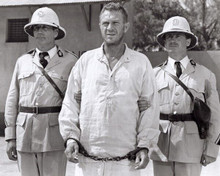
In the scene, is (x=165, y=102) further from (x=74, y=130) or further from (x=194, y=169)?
(x=74, y=130)

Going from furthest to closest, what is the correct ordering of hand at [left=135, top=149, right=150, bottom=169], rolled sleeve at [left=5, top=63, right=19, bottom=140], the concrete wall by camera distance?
1. the concrete wall
2. rolled sleeve at [left=5, top=63, right=19, bottom=140]
3. hand at [left=135, top=149, right=150, bottom=169]

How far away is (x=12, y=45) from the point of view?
1142cm

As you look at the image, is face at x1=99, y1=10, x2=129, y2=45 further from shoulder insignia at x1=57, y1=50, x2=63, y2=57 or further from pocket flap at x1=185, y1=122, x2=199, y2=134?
pocket flap at x1=185, y1=122, x2=199, y2=134

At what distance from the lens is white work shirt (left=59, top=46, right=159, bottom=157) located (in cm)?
238

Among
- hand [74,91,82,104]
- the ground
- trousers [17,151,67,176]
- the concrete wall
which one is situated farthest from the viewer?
the concrete wall

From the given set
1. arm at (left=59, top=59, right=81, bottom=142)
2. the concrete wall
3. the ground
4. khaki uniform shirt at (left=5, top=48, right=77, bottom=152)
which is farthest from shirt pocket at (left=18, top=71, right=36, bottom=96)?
the concrete wall

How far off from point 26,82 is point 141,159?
1459mm

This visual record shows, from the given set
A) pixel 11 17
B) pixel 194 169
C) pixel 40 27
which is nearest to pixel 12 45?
pixel 11 17

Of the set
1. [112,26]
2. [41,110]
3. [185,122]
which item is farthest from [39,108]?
[185,122]

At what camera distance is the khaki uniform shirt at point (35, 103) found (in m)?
3.23

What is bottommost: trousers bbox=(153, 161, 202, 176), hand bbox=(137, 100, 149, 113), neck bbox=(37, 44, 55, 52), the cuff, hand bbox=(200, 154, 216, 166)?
trousers bbox=(153, 161, 202, 176)

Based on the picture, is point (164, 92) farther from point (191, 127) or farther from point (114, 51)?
point (114, 51)

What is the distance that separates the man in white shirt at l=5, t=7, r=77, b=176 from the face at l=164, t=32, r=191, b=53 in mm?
983

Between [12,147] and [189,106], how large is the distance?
1.66 m
